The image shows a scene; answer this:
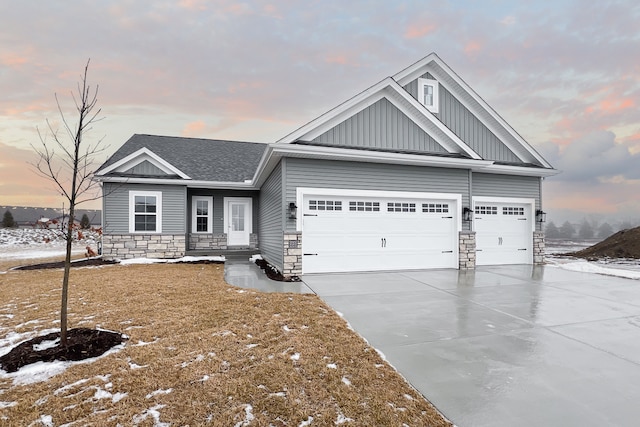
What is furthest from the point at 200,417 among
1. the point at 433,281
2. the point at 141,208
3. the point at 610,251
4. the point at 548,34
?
the point at 610,251

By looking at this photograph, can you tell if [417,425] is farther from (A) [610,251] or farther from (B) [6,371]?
(A) [610,251]

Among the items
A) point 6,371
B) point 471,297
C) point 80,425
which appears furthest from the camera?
point 471,297

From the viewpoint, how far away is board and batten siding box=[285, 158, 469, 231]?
827cm

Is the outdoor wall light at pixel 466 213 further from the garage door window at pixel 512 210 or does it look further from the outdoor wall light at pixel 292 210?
the outdoor wall light at pixel 292 210

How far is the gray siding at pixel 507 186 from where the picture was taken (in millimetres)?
10688

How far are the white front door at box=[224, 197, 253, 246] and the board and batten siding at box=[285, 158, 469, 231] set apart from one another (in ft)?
21.3

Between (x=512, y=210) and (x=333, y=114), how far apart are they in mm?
7860

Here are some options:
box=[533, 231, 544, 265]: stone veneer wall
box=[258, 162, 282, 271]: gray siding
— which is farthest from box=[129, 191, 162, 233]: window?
box=[533, 231, 544, 265]: stone veneer wall

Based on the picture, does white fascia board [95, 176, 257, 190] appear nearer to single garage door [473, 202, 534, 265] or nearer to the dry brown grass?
the dry brown grass

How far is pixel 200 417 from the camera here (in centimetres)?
232

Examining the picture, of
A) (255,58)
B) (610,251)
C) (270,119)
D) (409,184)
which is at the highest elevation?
(255,58)

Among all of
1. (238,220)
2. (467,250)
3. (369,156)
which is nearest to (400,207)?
(369,156)

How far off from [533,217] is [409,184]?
5.71 meters

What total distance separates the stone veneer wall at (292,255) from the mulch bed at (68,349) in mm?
4512
